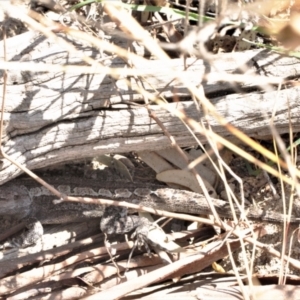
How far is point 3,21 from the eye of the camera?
3.25 metres

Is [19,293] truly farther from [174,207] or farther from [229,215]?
[229,215]

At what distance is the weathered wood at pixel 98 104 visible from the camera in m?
3.08

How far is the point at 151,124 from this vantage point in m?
3.19

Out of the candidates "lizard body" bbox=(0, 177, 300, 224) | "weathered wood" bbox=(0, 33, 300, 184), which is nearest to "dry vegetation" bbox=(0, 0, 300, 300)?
"weathered wood" bbox=(0, 33, 300, 184)

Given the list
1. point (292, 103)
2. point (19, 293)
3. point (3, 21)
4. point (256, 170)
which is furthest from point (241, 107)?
point (19, 293)

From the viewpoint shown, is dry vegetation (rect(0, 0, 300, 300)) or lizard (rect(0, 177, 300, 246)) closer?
dry vegetation (rect(0, 0, 300, 300))

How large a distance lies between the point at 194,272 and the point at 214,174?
2.69 ft

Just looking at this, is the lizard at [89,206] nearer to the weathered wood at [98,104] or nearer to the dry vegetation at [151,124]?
the dry vegetation at [151,124]

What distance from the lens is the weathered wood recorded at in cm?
308

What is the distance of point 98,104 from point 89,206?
1289 millimetres

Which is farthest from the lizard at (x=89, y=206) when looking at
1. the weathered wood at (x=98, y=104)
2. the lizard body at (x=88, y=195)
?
the weathered wood at (x=98, y=104)

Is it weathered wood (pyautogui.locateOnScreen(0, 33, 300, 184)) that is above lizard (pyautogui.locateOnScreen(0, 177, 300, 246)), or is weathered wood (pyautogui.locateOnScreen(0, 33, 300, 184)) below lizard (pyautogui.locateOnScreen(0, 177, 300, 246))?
above

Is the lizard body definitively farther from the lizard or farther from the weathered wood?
the weathered wood

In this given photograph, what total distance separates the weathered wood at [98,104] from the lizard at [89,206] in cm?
69
